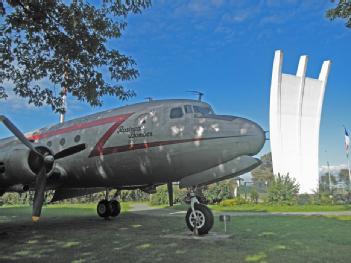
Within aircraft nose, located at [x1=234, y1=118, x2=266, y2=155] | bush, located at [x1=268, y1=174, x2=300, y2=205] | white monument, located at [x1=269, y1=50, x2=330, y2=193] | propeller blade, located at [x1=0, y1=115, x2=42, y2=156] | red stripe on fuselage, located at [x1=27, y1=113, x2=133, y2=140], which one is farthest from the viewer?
Answer: white monument, located at [x1=269, y1=50, x2=330, y2=193]

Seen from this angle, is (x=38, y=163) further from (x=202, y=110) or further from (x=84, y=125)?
(x=202, y=110)

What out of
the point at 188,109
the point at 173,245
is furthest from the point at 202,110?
the point at 173,245

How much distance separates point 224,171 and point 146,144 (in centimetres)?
280

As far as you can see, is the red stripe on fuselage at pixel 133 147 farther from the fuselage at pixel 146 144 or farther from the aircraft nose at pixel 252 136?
the aircraft nose at pixel 252 136

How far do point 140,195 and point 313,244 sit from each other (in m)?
35.5

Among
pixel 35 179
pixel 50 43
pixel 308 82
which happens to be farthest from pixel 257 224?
pixel 308 82

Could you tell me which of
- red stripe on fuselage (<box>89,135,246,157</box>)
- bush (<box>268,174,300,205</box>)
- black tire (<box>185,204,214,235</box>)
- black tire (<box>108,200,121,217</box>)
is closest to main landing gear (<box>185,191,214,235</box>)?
black tire (<box>185,204,214,235</box>)

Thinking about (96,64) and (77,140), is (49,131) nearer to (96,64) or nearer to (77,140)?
(77,140)

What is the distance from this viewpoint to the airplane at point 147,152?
980 centimetres

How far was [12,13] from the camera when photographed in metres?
9.88

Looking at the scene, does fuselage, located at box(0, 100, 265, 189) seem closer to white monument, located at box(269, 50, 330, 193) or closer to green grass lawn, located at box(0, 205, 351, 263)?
green grass lawn, located at box(0, 205, 351, 263)

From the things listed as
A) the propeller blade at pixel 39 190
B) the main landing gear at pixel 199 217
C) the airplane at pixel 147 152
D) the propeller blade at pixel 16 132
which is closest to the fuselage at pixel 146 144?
the airplane at pixel 147 152

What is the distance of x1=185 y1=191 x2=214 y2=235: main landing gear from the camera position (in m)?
10.6

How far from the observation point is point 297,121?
2168 inches
